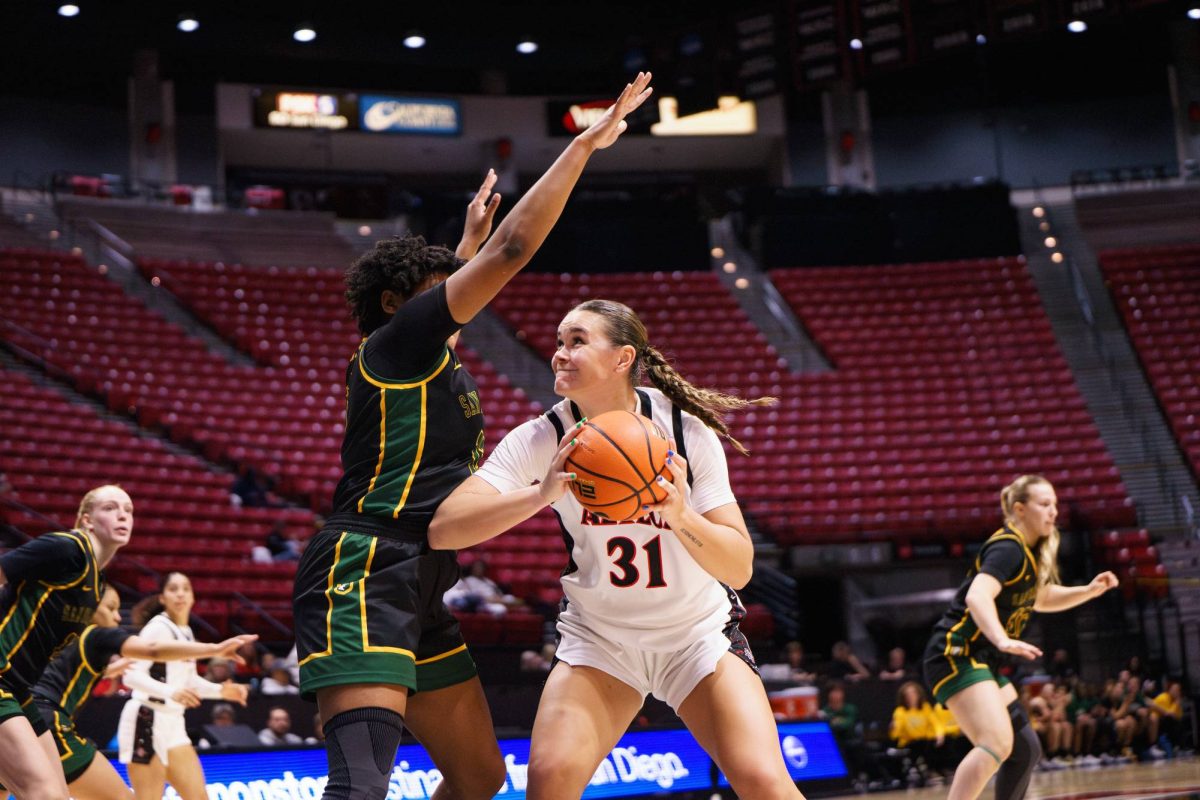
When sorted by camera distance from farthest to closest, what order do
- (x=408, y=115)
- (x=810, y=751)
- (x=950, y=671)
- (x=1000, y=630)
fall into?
(x=408, y=115) < (x=810, y=751) < (x=950, y=671) < (x=1000, y=630)

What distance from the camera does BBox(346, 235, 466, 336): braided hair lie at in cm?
380

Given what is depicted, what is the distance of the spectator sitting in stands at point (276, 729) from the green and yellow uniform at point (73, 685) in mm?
2997

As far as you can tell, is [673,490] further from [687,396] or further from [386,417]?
[386,417]

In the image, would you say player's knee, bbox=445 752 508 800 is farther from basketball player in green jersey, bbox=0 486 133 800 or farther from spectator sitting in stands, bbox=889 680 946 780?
spectator sitting in stands, bbox=889 680 946 780

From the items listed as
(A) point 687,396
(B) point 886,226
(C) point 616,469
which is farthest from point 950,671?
(B) point 886,226

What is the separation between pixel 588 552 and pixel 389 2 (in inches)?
882

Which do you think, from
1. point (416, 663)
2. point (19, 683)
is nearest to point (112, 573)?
point (19, 683)

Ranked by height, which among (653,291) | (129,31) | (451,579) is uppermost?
(129,31)

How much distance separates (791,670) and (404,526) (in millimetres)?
10547

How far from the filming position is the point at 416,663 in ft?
12.1

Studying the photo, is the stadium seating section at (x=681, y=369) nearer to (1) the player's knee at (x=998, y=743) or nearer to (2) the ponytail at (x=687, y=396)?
(1) the player's knee at (x=998, y=743)

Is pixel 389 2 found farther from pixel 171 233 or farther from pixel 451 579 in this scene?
pixel 451 579

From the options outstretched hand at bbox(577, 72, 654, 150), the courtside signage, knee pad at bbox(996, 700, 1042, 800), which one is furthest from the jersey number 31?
the courtside signage

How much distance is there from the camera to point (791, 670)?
1352 centimetres
